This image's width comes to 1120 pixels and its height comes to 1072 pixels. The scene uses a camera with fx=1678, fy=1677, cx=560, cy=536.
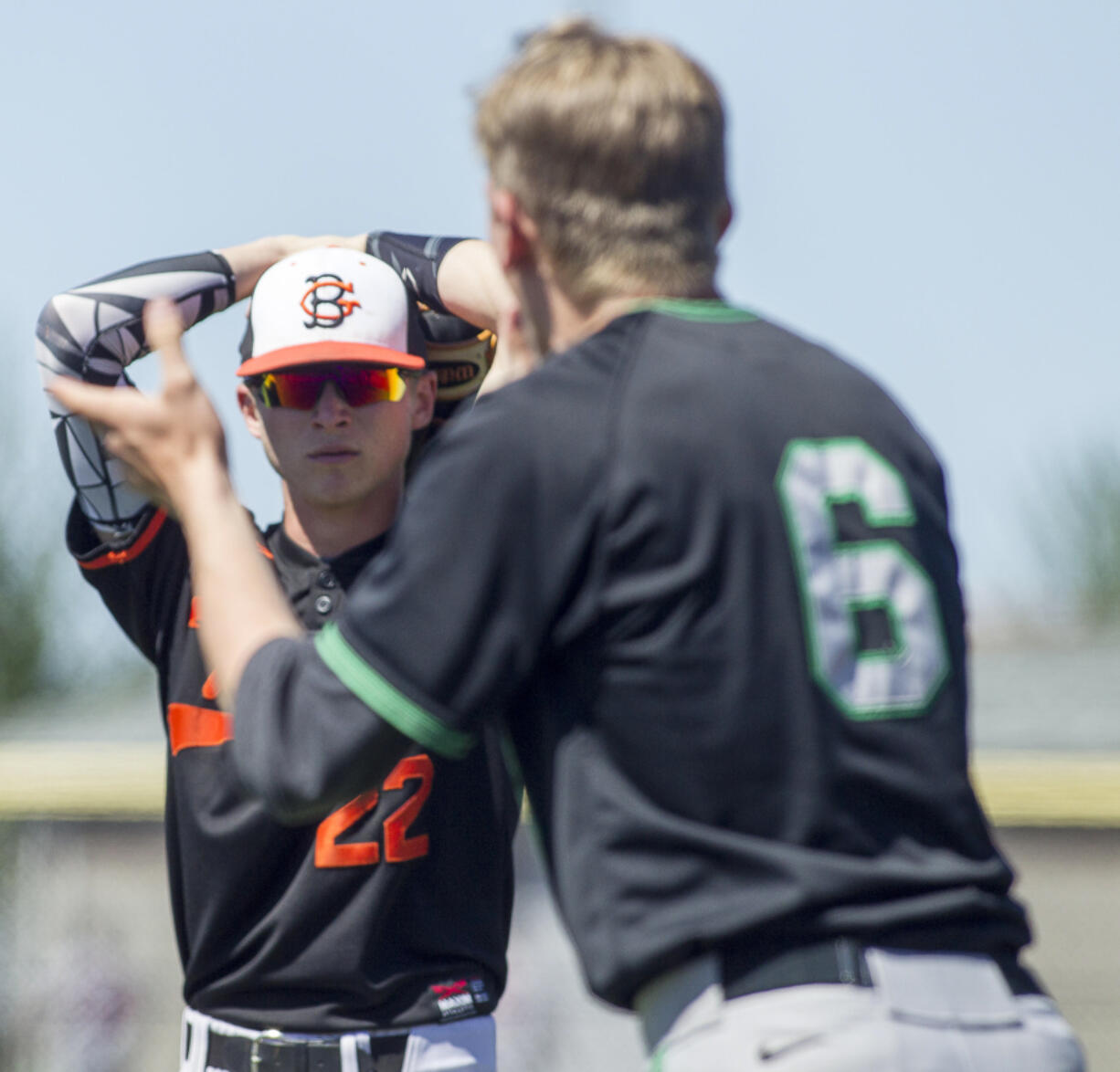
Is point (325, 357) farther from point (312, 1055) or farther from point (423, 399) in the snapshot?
point (312, 1055)

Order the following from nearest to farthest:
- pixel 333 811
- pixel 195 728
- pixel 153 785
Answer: pixel 333 811, pixel 195 728, pixel 153 785

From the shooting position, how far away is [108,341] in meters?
3.57

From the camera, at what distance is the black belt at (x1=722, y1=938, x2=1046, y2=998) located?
1.87 m

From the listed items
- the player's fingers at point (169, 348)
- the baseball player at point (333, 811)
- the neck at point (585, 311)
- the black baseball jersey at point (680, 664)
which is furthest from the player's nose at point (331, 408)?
the black baseball jersey at point (680, 664)

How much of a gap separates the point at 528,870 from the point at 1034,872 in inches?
109

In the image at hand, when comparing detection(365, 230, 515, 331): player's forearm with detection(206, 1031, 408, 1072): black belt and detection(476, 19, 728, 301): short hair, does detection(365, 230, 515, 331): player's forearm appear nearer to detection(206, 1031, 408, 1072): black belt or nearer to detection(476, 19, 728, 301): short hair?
detection(476, 19, 728, 301): short hair

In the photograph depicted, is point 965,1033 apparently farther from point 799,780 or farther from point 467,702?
point 467,702

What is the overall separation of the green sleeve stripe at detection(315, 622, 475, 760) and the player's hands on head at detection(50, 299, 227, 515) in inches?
14.4

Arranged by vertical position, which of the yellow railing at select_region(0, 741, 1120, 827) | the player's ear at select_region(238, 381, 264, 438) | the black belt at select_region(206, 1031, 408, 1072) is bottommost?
the yellow railing at select_region(0, 741, 1120, 827)

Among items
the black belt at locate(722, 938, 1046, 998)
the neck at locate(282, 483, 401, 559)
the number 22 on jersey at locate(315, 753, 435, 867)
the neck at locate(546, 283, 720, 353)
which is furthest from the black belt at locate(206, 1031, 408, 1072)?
the neck at locate(546, 283, 720, 353)

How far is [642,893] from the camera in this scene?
1.92 m

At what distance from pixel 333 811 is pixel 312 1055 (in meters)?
0.53

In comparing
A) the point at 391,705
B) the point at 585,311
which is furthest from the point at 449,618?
the point at 585,311

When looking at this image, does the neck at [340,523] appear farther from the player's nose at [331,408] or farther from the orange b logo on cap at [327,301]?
the orange b logo on cap at [327,301]
